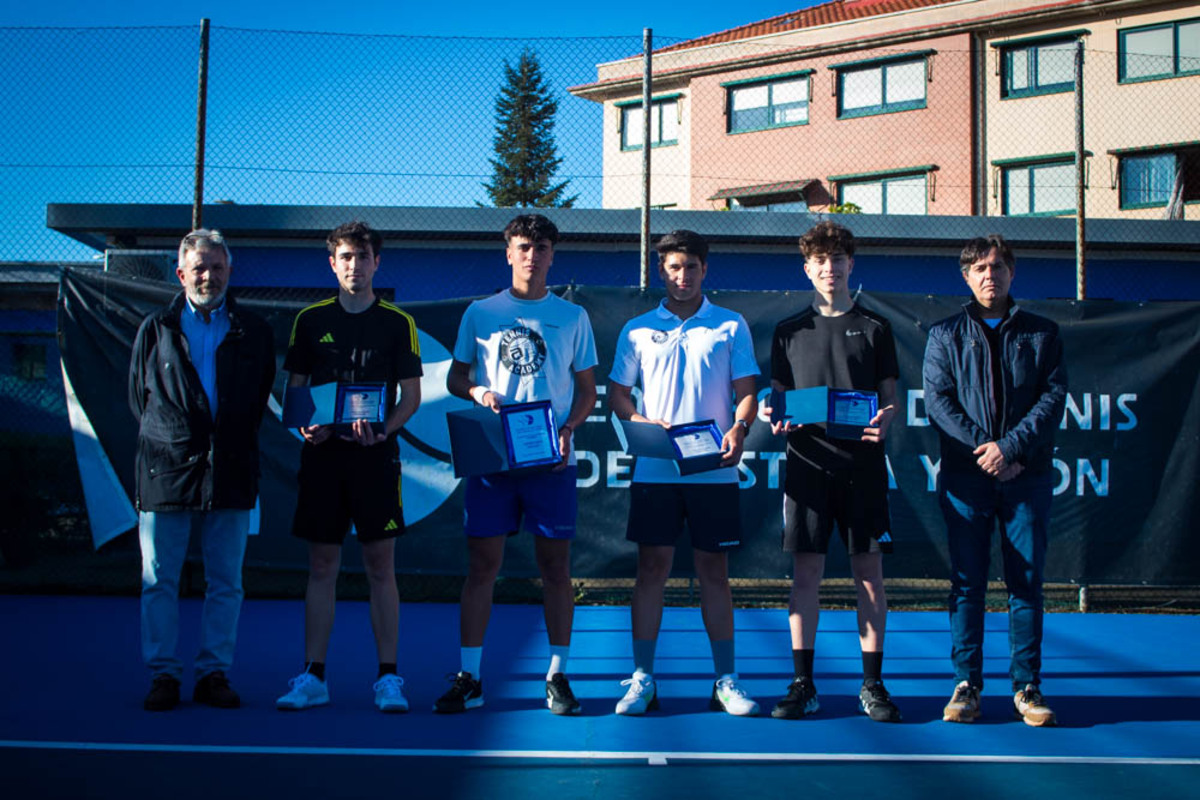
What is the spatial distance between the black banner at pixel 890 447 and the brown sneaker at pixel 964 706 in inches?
96.5

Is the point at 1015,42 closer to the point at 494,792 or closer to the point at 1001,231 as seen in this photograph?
the point at 1001,231

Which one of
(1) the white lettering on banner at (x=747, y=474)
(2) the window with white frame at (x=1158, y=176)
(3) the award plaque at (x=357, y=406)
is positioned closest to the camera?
(3) the award plaque at (x=357, y=406)

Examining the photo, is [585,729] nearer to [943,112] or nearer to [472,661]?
[472,661]

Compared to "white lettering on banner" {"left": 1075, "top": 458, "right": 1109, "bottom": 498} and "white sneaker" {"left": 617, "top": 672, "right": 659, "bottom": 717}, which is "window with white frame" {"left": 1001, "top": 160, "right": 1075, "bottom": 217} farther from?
"white sneaker" {"left": 617, "top": 672, "right": 659, "bottom": 717}

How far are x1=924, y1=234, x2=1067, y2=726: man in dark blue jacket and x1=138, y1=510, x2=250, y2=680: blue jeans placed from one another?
2.94 m

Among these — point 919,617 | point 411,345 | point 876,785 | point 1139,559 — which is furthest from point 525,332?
point 1139,559

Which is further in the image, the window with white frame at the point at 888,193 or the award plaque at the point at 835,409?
the window with white frame at the point at 888,193

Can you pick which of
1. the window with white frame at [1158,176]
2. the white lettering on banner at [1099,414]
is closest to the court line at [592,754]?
the white lettering on banner at [1099,414]

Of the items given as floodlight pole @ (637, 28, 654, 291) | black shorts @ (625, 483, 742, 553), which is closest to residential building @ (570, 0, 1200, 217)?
floodlight pole @ (637, 28, 654, 291)

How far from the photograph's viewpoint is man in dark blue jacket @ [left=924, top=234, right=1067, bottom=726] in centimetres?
427

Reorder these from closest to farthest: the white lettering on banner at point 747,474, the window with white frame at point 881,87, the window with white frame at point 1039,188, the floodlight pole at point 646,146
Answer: the white lettering on banner at point 747,474 < the floodlight pole at point 646,146 < the window with white frame at point 1039,188 < the window with white frame at point 881,87

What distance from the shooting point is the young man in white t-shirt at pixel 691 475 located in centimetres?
428

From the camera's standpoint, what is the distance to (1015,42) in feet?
88.0

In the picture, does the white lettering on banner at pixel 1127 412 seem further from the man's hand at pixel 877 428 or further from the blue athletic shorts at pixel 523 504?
the blue athletic shorts at pixel 523 504
